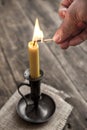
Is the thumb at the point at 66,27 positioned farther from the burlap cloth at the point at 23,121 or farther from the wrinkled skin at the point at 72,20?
the burlap cloth at the point at 23,121

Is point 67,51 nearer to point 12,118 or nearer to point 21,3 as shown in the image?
point 12,118

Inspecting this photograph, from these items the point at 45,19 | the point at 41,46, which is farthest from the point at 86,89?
the point at 45,19

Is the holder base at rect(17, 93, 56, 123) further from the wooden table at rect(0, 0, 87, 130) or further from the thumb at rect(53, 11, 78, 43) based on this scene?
the thumb at rect(53, 11, 78, 43)

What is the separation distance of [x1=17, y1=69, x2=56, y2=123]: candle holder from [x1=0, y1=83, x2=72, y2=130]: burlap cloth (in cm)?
2

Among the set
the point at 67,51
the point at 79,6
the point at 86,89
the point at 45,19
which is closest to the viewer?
the point at 79,6

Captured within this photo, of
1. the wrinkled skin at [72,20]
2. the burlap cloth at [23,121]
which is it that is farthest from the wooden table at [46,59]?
the wrinkled skin at [72,20]

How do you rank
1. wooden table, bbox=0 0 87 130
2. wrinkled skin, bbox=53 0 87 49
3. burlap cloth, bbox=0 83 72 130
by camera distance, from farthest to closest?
wooden table, bbox=0 0 87 130 → burlap cloth, bbox=0 83 72 130 → wrinkled skin, bbox=53 0 87 49

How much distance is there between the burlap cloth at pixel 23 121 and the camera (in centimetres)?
101

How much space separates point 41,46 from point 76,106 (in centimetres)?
43

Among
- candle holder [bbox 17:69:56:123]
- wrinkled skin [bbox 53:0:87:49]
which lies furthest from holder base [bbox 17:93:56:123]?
wrinkled skin [bbox 53:0:87:49]

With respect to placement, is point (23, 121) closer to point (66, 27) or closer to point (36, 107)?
point (36, 107)

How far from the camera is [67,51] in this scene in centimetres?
138

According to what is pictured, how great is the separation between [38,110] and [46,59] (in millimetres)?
334

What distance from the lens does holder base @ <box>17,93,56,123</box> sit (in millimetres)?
1017
